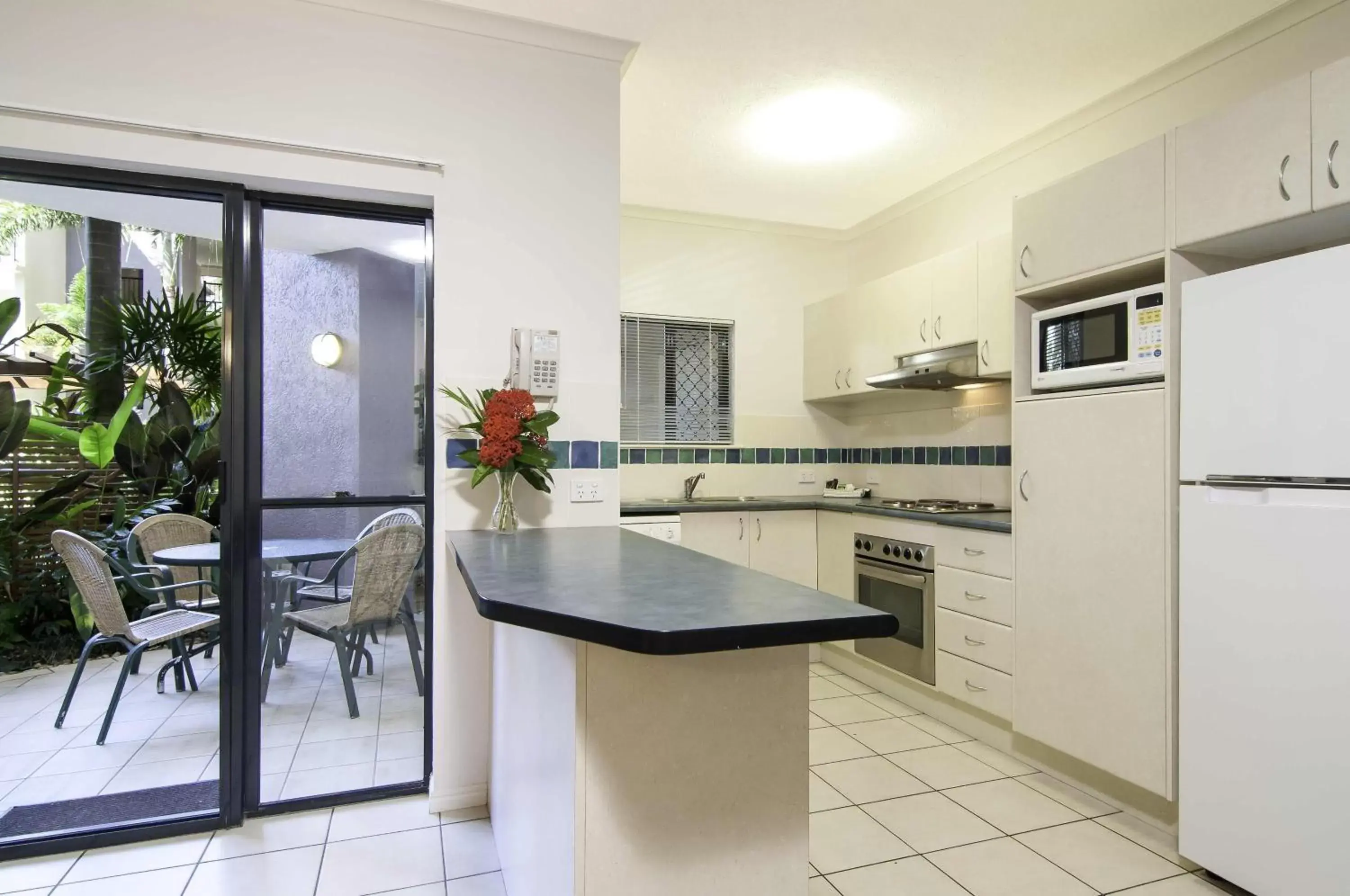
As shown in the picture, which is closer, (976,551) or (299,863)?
(299,863)

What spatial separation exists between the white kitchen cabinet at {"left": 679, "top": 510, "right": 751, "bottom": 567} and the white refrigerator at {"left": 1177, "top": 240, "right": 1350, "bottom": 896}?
7.21ft

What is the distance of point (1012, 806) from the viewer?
8.29 ft

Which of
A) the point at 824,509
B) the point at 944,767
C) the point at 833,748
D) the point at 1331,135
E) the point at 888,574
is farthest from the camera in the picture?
the point at 824,509

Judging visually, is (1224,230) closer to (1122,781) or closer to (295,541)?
(1122,781)

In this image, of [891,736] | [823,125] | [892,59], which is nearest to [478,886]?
[891,736]

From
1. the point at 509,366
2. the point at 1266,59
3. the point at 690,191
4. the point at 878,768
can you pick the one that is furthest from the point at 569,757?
the point at 690,191

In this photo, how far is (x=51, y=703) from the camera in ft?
7.44

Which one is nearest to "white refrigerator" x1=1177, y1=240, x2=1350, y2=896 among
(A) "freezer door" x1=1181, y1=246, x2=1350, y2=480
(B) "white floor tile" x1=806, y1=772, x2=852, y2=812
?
(A) "freezer door" x1=1181, y1=246, x2=1350, y2=480

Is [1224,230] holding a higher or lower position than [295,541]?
higher

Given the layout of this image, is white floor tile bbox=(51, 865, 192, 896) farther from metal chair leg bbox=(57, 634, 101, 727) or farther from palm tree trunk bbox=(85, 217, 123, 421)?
palm tree trunk bbox=(85, 217, 123, 421)

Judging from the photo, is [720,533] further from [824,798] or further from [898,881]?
[898,881]

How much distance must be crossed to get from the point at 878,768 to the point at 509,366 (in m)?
2.15

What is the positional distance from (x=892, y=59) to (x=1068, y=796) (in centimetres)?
286

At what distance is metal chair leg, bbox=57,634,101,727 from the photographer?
229 cm
